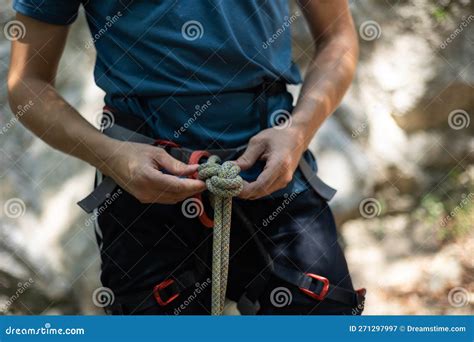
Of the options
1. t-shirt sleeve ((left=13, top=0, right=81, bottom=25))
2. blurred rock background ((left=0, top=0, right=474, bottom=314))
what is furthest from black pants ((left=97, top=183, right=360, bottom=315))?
blurred rock background ((left=0, top=0, right=474, bottom=314))

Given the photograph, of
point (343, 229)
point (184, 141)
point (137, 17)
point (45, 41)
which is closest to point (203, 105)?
point (184, 141)

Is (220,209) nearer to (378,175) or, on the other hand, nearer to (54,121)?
(54,121)

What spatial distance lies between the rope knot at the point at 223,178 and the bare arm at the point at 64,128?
0.03 m

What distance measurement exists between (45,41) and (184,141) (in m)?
0.35

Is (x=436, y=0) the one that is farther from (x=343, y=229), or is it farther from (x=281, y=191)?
(x=281, y=191)

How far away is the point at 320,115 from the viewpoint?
1418 millimetres

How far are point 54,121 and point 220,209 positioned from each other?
1.26 feet

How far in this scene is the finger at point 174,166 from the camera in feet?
4.17

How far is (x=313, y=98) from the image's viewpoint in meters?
1.41

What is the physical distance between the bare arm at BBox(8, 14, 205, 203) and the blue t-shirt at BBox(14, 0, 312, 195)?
0.21 ft

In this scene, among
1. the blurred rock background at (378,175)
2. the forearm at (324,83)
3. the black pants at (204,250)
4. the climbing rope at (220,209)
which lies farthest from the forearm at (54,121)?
the blurred rock background at (378,175)

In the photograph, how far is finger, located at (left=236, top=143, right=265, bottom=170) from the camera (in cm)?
129

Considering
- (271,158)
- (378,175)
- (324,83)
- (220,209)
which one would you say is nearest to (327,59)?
(324,83)

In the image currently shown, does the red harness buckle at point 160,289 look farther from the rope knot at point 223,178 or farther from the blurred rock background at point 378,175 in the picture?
the blurred rock background at point 378,175
